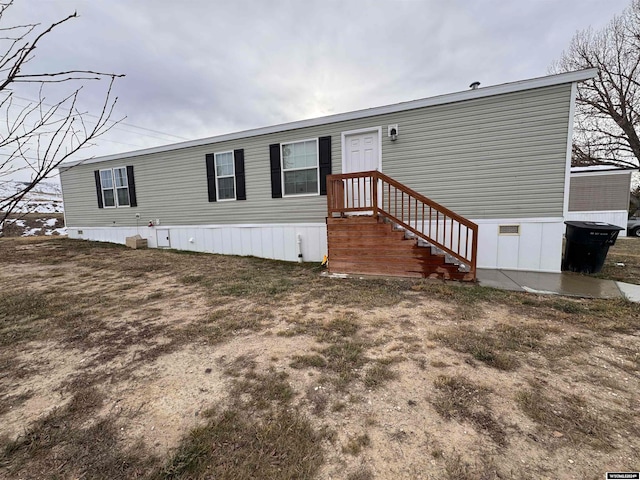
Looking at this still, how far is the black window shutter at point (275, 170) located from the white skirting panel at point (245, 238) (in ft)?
2.91

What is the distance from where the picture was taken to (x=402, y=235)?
4898mm

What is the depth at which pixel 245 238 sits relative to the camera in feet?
25.1

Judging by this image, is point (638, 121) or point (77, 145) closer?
point (77, 145)

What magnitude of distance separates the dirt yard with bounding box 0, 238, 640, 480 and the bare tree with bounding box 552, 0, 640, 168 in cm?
1684

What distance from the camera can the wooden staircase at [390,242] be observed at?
4.71m

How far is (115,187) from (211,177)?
4.22m

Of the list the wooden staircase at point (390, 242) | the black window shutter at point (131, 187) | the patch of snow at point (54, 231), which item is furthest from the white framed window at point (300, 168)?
the patch of snow at point (54, 231)

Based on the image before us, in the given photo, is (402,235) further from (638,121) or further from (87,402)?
(638,121)

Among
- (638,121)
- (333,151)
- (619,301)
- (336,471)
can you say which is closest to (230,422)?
(336,471)

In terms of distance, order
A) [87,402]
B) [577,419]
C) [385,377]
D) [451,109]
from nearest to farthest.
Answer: [577,419] < [87,402] < [385,377] < [451,109]

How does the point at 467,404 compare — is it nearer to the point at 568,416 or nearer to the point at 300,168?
the point at 568,416

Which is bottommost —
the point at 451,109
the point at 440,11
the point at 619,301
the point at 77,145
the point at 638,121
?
the point at 619,301

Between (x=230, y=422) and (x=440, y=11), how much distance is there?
29.6 ft

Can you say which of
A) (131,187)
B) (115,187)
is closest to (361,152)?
(131,187)
